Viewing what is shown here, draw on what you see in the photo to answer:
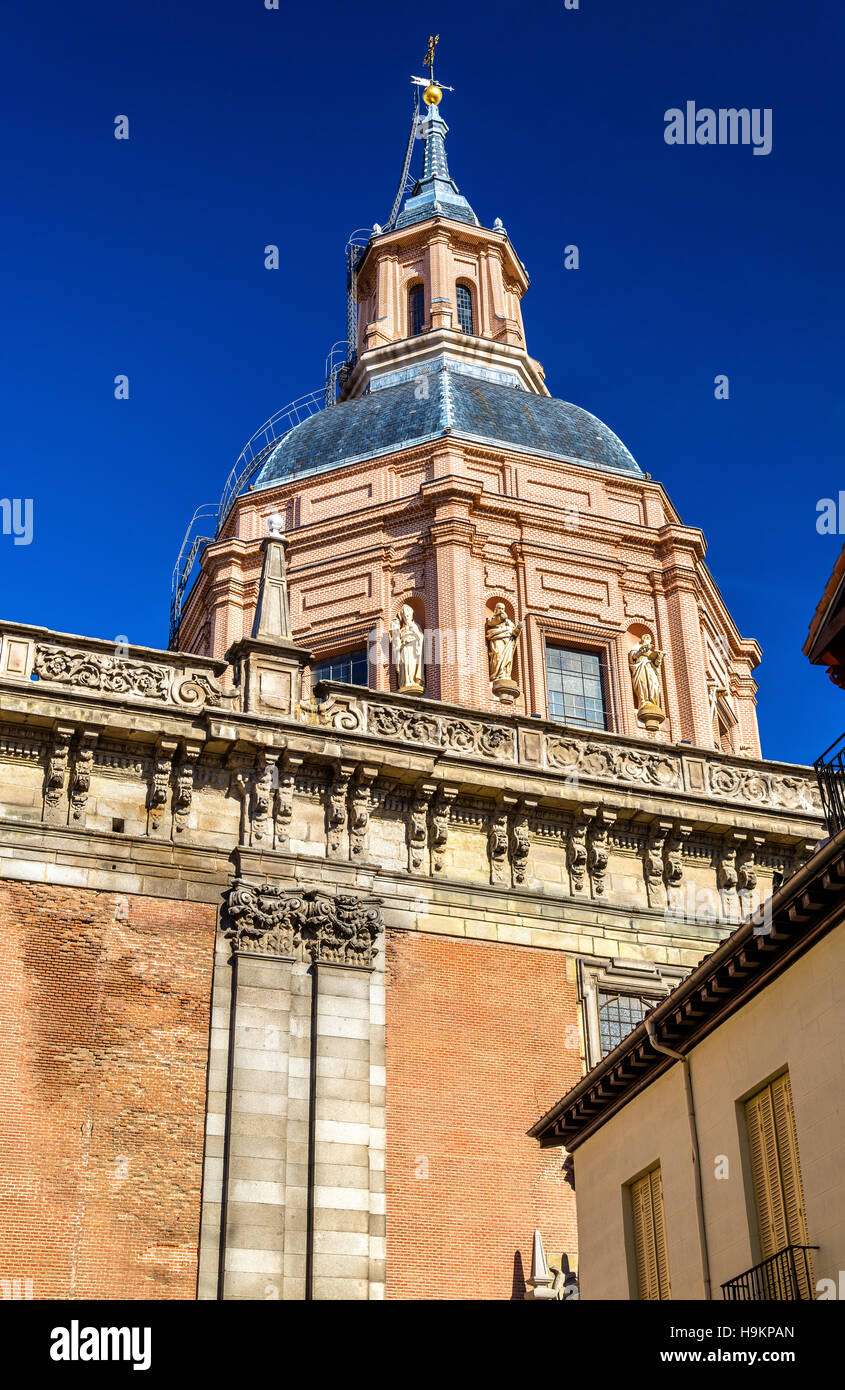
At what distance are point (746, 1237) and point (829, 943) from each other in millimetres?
3305

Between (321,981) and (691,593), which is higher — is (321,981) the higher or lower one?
the lower one

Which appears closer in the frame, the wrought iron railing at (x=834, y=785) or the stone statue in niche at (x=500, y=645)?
the wrought iron railing at (x=834, y=785)

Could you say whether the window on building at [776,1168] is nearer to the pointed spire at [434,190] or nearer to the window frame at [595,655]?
the window frame at [595,655]

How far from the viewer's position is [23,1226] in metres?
21.4

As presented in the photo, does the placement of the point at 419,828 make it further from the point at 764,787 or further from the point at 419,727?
the point at 764,787

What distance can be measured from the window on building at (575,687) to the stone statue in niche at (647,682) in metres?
0.83

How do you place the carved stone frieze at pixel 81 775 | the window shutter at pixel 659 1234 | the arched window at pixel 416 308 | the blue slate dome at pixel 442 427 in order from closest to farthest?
1. the window shutter at pixel 659 1234
2. the carved stone frieze at pixel 81 775
3. the blue slate dome at pixel 442 427
4. the arched window at pixel 416 308

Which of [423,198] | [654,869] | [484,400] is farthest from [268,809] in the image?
[423,198]

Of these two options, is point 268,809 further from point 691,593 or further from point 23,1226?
point 691,593

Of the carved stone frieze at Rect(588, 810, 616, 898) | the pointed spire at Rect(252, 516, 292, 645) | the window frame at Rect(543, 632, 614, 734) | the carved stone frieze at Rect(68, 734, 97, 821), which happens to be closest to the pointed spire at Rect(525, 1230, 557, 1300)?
the carved stone frieze at Rect(588, 810, 616, 898)

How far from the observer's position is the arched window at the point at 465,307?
4959cm

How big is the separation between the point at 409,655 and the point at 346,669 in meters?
2.63

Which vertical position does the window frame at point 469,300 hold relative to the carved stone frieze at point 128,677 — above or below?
above

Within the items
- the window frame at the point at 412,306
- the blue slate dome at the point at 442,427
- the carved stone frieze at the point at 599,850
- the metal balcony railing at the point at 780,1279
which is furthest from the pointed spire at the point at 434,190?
the metal balcony railing at the point at 780,1279
